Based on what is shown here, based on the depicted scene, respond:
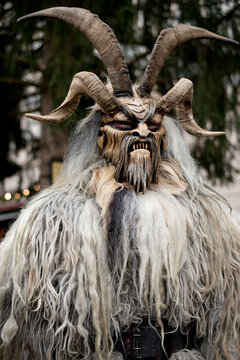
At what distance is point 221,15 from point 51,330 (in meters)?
3.07

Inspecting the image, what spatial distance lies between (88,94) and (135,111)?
25 centimetres

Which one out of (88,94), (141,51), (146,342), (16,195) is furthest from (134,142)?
(141,51)

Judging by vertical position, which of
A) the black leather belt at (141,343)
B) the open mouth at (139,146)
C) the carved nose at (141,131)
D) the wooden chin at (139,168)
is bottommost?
the black leather belt at (141,343)

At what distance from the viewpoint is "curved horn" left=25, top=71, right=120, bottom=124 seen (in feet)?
6.34

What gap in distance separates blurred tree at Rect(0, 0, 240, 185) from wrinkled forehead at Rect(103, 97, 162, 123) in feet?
4.44

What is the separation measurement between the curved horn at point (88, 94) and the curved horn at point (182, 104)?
9.8 inches

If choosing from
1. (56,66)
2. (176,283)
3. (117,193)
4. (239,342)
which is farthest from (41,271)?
(56,66)

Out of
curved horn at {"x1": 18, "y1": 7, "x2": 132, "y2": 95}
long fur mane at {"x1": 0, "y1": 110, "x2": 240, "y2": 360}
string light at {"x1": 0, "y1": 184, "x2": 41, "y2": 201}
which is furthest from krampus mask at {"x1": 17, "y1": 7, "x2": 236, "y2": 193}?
string light at {"x1": 0, "y1": 184, "x2": 41, "y2": 201}

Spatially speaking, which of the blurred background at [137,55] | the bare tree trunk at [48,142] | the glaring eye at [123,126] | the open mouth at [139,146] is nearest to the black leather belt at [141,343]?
the open mouth at [139,146]

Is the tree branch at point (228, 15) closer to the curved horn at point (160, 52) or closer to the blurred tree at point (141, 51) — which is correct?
the blurred tree at point (141, 51)

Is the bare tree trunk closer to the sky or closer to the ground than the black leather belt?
closer to the sky

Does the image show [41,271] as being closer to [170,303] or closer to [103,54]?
[170,303]

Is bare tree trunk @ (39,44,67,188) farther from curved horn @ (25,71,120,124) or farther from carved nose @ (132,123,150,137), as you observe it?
carved nose @ (132,123,150,137)

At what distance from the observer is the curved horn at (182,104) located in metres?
2.01
